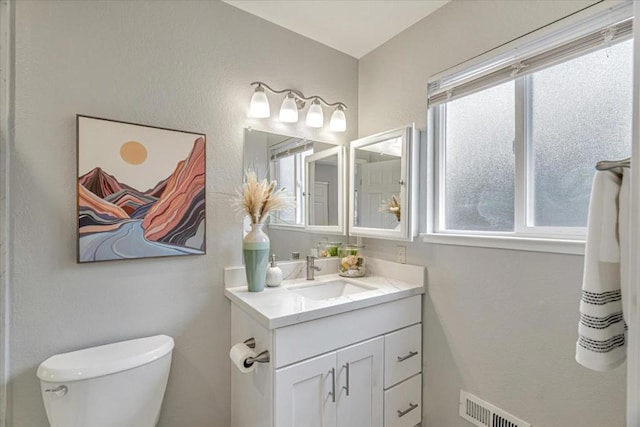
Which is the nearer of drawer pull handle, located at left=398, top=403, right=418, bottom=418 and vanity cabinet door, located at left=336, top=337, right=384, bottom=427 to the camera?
vanity cabinet door, located at left=336, top=337, right=384, bottom=427

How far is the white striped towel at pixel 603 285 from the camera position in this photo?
691 mm

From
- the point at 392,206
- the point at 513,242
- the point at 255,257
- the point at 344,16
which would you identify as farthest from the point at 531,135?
the point at 255,257

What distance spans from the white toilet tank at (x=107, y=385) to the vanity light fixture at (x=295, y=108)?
1.25 m

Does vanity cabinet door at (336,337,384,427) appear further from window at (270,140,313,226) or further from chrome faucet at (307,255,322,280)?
window at (270,140,313,226)

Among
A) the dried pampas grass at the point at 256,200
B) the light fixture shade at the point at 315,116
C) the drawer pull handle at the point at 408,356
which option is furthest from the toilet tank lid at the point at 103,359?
the light fixture shade at the point at 315,116

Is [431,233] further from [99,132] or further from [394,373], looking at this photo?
[99,132]

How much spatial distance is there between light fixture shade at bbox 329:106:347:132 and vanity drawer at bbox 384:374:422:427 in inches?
61.1

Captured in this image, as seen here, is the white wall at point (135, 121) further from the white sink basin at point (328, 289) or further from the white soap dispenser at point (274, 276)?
the white sink basin at point (328, 289)

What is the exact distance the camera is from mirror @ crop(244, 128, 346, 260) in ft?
5.52

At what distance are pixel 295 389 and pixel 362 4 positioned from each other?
1.93 m

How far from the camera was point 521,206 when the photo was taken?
1.32 m

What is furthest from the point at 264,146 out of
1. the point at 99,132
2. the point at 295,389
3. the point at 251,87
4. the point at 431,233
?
the point at 295,389

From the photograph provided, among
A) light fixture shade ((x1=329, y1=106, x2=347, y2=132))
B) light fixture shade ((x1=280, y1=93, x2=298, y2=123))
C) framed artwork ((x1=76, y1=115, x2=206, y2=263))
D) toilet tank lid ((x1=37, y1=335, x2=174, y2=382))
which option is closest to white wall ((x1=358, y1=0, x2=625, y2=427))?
light fixture shade ((x1=329, y1=106, x2=347, y2=132))

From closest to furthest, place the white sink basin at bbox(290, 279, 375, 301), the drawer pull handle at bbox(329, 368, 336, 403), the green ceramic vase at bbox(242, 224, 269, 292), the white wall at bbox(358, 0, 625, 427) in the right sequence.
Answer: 1. the white wall at bbox(358, 0, 625, 427)
2. the drawer pull handle at bbox(329, 368, 336, 403)
3. the green ceramic vase at bbox(242, 224, 269, 292)
4. the white sink basin at bbox(290, 279, 375, 301)
